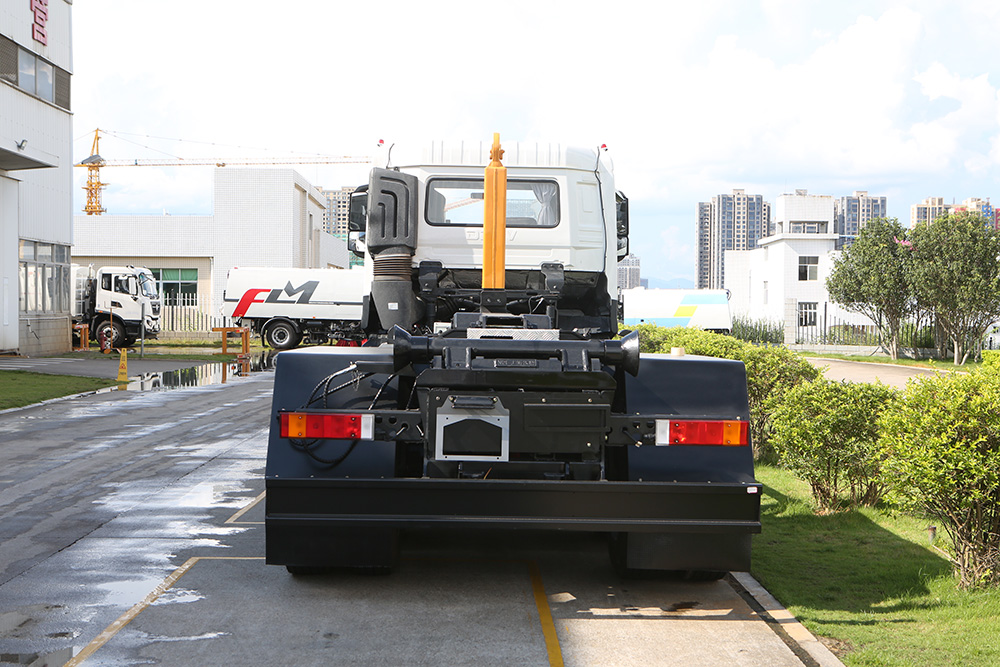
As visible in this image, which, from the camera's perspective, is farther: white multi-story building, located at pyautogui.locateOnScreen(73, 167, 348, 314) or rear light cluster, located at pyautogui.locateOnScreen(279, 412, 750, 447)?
white multi-story building, located at pyautogui.locateOnScreen(73, 167, 348, 314)

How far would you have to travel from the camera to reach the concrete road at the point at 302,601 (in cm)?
526

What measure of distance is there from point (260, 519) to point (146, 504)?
1404mm

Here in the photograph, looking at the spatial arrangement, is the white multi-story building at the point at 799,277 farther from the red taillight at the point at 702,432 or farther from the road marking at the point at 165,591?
the red taillight at the point at 702,432

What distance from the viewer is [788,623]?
19.4 ft

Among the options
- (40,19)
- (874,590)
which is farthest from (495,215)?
(40,19)

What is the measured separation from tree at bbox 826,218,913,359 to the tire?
99.5 ft

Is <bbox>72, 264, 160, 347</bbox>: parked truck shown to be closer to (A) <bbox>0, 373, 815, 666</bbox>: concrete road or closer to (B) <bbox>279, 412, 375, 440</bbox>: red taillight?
(A) <bbox>0, 373, 815, 666</bbox>: concrete road

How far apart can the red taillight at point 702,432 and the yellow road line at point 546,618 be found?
1.26 metres

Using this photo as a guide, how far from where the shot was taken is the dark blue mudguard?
5.56m

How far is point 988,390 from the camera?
6336mm

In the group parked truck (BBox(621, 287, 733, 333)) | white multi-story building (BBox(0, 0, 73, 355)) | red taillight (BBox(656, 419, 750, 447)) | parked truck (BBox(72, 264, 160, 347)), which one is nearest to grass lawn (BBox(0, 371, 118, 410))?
white multi-story building (BBox(0, 0, 73, 355))

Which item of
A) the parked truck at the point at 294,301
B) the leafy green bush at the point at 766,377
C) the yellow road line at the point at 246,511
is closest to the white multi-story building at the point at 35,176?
the parked truck at the point at 294,301

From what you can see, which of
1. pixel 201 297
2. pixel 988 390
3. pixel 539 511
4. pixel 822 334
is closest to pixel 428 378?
pixel 539 511

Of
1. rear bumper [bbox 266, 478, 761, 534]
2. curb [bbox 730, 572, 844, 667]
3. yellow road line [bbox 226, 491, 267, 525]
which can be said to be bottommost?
yellow road line [bbox 226, 491, 267, 525]
